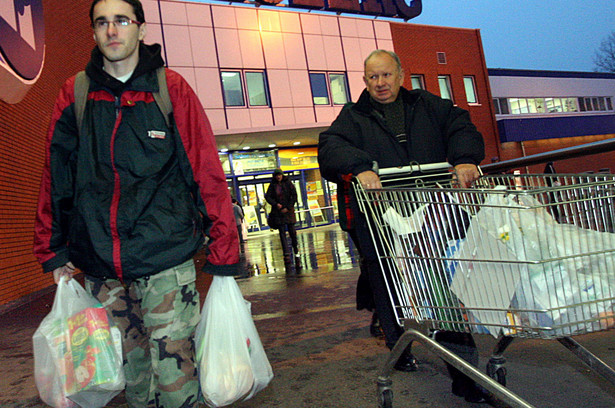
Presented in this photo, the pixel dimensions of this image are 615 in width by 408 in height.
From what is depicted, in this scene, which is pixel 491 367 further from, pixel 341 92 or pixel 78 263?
pixel 341 92

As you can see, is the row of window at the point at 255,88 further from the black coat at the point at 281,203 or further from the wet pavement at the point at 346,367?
the wet pavement at the point at 346,367

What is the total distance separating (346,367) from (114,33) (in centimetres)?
249

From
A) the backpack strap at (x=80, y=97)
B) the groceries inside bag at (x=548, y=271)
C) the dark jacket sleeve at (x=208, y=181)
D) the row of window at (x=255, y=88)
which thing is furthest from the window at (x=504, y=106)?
the backpack strap at (x=80, y=97)

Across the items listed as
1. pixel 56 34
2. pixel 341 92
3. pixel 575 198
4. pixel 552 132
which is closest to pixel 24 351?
pixel 575 198

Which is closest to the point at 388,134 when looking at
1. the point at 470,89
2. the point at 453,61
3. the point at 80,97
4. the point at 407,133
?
the point at 407,133

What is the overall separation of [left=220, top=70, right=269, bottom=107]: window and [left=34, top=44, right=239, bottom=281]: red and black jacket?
19612mm

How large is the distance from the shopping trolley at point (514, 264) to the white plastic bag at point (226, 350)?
0.75 m

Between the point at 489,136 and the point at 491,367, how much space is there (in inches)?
1072

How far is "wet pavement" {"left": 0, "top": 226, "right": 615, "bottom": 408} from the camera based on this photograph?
2.83m

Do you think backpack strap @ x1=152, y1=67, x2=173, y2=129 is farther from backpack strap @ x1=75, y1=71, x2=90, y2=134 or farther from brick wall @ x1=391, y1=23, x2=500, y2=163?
brick wall @ x1=391, y1=23, x2=500, y2=163

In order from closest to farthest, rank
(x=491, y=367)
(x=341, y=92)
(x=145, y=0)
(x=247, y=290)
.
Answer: (x=491, y=367) < (x=247, y=290) < (x=145, y=0) < (x=341, y=92)

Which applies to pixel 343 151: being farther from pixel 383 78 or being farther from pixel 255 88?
pixel 255 88

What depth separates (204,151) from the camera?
2.28 meters

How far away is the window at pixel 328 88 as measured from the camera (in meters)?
23.4
